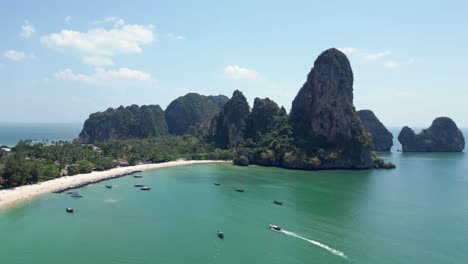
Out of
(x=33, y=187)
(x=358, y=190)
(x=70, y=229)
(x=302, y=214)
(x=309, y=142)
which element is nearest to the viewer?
(x=70, y=229)

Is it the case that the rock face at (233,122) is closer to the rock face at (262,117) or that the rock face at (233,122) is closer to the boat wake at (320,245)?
the rock face at (262,117)

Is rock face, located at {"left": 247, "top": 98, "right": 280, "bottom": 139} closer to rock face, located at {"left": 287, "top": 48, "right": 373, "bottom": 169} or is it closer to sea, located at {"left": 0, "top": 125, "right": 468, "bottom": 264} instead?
rock face, located at {"left": 287, "top": 48, "right": 373, "bottom": 169}

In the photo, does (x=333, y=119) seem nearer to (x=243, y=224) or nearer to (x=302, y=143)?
(x=302, y=143)

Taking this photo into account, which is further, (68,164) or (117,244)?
(68,164)

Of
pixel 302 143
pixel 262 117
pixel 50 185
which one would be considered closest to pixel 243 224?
pixel 50 185

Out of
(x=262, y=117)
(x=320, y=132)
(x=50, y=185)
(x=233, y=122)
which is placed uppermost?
(x=262, y=117)

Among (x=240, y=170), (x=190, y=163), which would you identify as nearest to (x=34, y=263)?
(x=240, y=170)

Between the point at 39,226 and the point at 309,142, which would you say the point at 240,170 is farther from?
the point at 39,226
